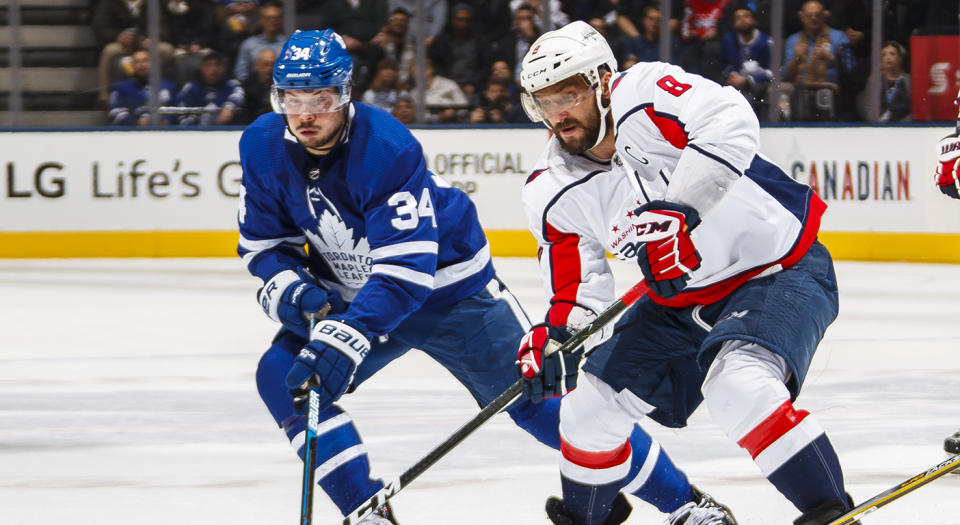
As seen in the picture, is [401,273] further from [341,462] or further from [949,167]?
[949,167]

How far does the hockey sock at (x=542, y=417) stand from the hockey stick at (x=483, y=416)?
0.23 meters

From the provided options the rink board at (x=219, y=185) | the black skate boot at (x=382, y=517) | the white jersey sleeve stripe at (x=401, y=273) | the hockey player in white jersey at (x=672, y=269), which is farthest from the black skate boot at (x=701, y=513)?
the rink board at (x=219, y=185)

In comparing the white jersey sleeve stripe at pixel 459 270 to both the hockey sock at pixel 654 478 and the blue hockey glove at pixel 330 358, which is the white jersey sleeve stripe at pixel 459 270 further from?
the hockey sock at pixel 654 478

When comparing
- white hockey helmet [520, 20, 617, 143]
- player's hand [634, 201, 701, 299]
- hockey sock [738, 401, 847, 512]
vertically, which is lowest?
hockey sock [738, 401, 847, 512]

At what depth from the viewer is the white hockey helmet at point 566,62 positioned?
259 cm

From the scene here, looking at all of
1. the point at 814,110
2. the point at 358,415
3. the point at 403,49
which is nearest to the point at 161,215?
the point at 403,49

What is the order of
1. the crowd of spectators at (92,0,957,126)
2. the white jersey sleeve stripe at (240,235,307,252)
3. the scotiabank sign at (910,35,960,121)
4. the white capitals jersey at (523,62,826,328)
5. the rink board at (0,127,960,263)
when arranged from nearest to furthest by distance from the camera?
the white capitals jersey at (523,62,826,328)
the white jersey sleeve stripe at (240,235,307,252)
the rink board at (0,127,960,263)
the scotiabank sign at (910,35,960,121)
the crowd of spectators at (92,0,957,126)

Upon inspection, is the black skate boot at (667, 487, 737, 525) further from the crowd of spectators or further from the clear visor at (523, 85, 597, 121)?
the crowd of spectators

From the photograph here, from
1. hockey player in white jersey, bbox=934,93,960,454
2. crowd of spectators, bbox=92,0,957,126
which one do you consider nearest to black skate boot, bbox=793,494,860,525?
hockey player in white jersey, bbox=934,93,960,454

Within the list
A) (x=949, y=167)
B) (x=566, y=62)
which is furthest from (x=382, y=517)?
(x=949, y=167)

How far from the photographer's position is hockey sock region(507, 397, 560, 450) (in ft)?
9.90

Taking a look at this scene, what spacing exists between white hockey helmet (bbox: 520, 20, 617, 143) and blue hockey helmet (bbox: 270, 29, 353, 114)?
0.36 meters

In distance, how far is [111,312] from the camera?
6566mm

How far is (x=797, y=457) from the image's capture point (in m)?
2.38
